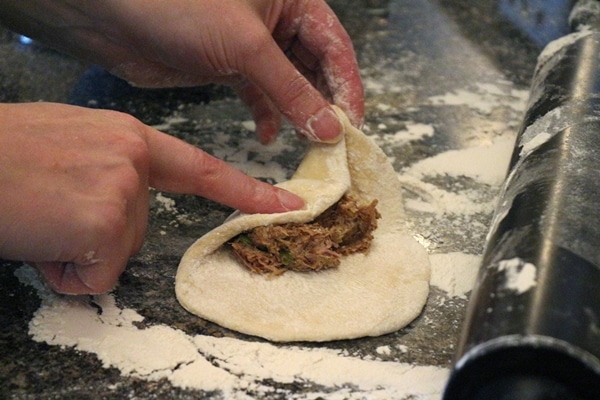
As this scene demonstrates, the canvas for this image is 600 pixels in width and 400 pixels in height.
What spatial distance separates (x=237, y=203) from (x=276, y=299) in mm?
250

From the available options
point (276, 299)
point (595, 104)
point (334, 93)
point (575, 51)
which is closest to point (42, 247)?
point (276, 299)

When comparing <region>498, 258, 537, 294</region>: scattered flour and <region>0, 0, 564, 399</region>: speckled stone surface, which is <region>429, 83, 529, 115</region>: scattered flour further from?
<region>498, 258, 537, 294</region>: scattered flour

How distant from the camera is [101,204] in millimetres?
1250

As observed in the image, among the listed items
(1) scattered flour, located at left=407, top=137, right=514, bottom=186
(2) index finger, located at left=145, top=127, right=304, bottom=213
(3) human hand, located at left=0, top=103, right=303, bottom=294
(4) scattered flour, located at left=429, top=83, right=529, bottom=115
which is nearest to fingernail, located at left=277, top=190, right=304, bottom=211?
(2) index finger, located at left=145, top=127, right=304, bottom=213

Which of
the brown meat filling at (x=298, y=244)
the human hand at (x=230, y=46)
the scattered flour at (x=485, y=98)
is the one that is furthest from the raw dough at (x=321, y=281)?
the scattered flour at (x=485, y=98)

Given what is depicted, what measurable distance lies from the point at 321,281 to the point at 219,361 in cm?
33

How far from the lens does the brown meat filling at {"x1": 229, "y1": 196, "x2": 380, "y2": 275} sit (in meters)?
1.49

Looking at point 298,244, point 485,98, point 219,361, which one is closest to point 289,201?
point 298,244

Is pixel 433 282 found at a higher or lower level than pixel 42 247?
lower

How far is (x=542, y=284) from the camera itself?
3.57 ft

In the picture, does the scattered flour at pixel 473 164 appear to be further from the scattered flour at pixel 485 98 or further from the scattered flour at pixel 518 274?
the scattered flour at pixel 518 274

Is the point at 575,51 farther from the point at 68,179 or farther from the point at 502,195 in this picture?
the point at 68,179

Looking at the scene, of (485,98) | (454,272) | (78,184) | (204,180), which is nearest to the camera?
(78,184)

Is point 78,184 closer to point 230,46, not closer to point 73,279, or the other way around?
→ point 73,279
